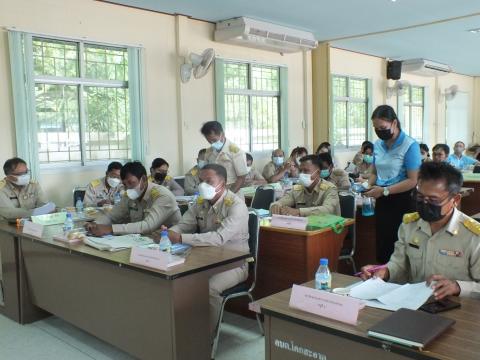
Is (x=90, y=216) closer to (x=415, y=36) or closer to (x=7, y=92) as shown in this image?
(x=7, y=92)

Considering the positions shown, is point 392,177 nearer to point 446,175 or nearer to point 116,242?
point 446,175

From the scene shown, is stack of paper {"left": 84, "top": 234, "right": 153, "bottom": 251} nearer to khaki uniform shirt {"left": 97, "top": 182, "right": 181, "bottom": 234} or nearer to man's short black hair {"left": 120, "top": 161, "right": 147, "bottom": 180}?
khaki uniform shirt {"left": 97, "top": 182, "right": 181, "bottom": 234}

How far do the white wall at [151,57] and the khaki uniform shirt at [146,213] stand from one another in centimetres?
187

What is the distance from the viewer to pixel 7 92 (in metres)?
4.76

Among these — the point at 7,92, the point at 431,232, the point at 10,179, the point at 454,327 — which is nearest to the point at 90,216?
the point at 10,179

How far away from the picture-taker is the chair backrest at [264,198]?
4.54 meters

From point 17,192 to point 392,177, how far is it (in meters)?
3.20

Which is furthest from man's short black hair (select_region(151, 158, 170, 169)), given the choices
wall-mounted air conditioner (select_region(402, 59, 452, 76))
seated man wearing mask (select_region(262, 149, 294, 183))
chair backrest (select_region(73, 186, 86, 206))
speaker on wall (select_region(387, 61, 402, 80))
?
wall-mounted air conditioner (select_region(402, 59, 452, 76))

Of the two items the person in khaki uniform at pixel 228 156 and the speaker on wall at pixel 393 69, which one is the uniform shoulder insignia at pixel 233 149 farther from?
the speaker on wall at pixel 393 69

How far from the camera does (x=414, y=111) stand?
11539 mm

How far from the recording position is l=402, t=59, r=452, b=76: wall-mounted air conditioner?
32.7ft

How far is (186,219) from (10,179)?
193 cm

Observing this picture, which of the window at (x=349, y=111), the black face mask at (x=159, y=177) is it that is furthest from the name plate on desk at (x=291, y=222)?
the window at (x=349, y=111)

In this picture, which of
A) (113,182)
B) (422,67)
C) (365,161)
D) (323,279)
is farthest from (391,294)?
(422,67)
